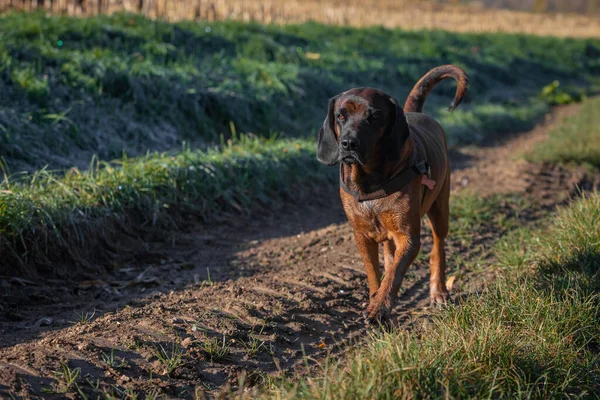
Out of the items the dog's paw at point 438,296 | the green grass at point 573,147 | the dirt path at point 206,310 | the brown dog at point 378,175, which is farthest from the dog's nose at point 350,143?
the green grass at point 573,147

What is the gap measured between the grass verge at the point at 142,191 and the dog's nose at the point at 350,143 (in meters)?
2.80

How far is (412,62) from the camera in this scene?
57.9 feet

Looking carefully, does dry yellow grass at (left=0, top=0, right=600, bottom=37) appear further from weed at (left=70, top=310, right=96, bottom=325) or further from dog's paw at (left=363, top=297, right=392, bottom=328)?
dog's paw at (left=363, top=297, right=392, bottom=328)

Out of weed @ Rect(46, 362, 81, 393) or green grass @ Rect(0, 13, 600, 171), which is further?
green grass @ Rect(0, 13, 600, 171)

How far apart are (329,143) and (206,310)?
131 centimetres

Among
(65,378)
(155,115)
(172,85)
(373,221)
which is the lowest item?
(65,378)

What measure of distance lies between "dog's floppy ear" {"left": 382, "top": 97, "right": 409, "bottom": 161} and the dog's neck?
0.17ft

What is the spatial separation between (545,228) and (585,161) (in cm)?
359

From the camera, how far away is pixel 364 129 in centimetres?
401

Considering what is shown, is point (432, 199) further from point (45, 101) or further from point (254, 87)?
point (254, 87)

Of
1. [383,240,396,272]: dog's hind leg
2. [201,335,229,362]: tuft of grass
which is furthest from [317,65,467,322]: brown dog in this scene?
[201,335,229,362]: tuft of grass

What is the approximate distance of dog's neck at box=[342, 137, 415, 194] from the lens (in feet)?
13.8

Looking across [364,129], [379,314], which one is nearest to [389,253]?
[379,314]

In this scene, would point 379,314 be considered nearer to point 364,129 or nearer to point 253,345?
point 253,345
